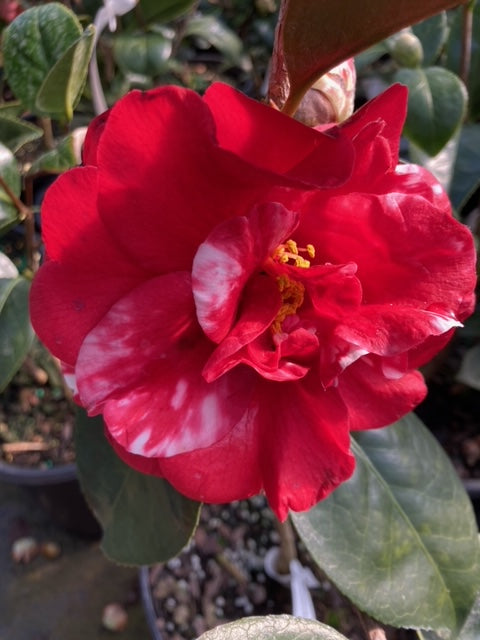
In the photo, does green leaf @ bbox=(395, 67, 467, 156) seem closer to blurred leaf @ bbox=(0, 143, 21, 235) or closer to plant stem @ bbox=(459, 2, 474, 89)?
plant stem @ bbox=(459, 2, 474, 89)

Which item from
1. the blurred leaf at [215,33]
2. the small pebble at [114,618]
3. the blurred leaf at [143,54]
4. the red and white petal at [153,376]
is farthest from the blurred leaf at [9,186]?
the small pebble at [114,618]

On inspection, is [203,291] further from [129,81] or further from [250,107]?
[129,81]

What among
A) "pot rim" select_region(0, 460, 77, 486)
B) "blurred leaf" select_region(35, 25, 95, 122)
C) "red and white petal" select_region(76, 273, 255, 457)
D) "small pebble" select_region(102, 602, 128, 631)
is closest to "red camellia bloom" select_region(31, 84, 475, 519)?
"red and white petal" select_region(76, 273, 255, 457)

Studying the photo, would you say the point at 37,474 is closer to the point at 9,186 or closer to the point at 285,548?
the point at 285,548

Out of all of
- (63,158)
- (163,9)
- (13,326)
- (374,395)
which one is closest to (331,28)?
(374,395)

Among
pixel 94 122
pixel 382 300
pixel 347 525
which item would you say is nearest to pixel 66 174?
pixel 94 122
